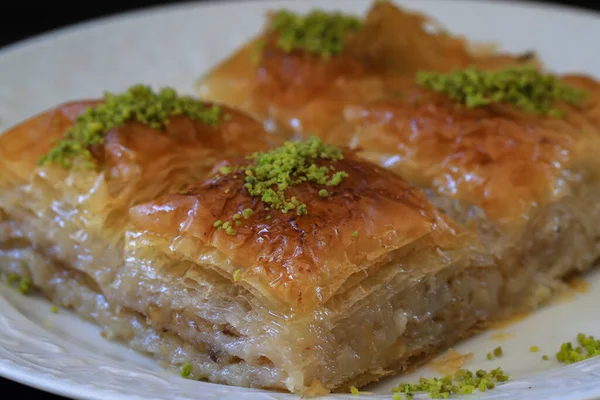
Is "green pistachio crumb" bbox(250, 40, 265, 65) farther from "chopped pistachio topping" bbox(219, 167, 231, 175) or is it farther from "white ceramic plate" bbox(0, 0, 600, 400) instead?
"chopped pistachio topping" bbox(219, 167, 231, 175)

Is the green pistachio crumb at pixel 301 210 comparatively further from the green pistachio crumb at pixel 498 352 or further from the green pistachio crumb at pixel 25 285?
the green pistachio crumb at pixel 25 285

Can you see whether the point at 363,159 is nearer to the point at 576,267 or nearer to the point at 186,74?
the point at 576,267

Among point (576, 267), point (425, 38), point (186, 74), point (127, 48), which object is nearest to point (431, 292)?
point (576, 267)

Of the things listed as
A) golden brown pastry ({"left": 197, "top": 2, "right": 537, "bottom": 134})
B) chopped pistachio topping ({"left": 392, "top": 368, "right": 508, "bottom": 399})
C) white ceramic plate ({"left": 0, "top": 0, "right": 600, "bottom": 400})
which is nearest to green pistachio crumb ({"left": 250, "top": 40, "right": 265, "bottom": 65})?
golden brown pastry ({"left": 197, "top": 2, "right": 537, "bottom": 134})

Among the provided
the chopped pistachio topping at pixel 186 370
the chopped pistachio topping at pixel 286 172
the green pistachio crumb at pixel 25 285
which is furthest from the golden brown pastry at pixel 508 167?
the green pistachio crumb at pixel 25 285

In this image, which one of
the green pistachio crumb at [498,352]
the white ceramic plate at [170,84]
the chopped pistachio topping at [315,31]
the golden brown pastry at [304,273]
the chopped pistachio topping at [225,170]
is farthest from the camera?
the chopped pistachio topping at [315,31]

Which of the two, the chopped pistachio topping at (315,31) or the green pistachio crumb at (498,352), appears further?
the chopped pistachio topping at (315,31)

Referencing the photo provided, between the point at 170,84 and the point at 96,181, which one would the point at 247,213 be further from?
the point at 170,84

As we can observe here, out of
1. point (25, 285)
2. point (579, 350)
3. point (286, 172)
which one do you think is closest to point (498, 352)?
point (579, 350)
